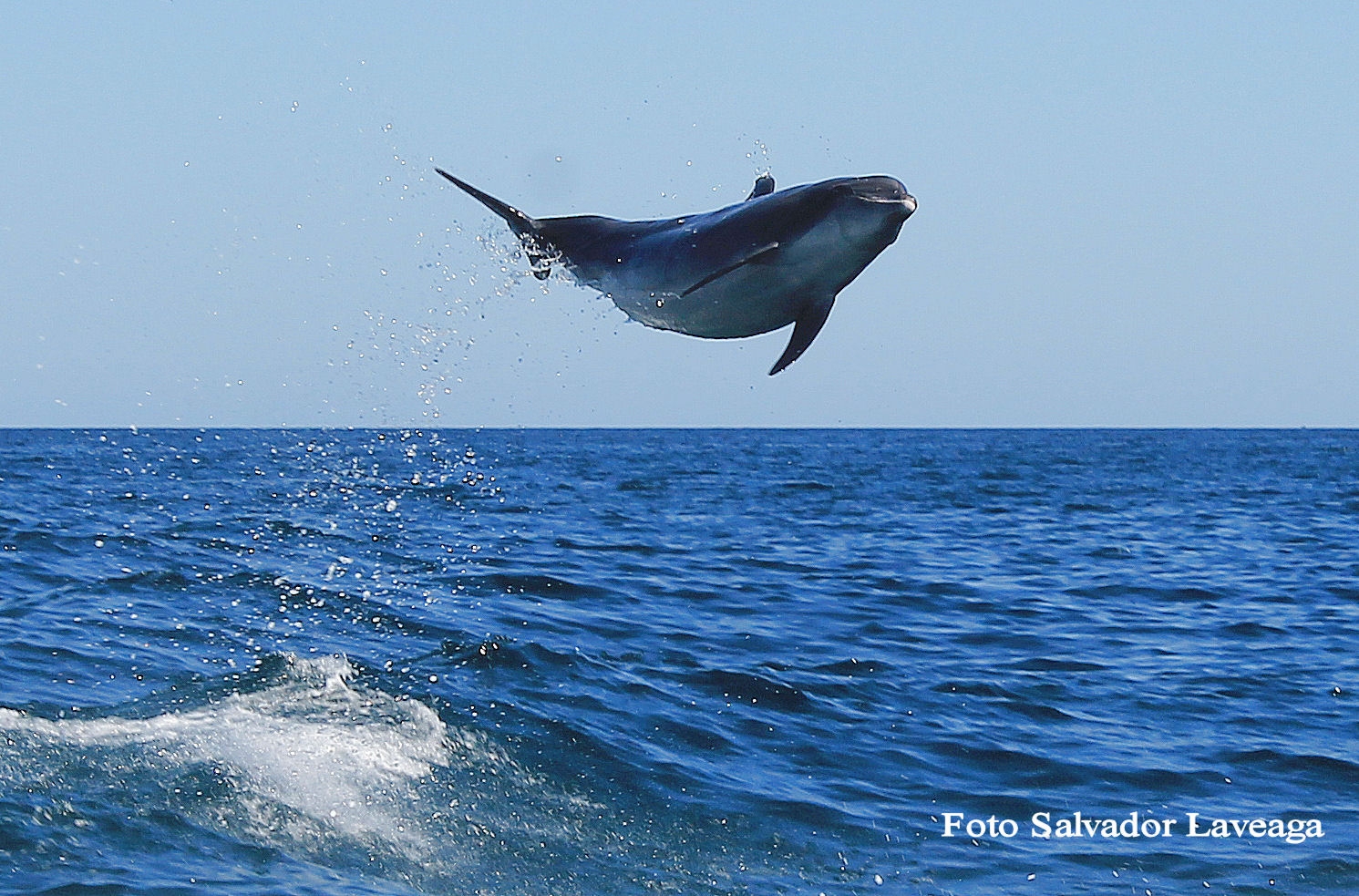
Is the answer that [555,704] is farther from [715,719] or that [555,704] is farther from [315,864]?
[315,864]

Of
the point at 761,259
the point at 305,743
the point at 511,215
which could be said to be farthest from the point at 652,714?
the point at 761,259

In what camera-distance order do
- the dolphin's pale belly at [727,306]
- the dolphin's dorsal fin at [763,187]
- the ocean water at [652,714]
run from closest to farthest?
the dolphin's pale belly at [727,306]
the dolphin's dorsal fin at [763,187]
the ocean water at [652,714]

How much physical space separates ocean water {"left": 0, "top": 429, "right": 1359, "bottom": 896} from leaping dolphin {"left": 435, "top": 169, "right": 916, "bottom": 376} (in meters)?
4.88

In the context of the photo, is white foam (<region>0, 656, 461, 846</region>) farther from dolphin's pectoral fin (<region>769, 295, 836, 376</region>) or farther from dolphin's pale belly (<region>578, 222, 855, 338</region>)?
dolphin's pectoral fin (<region>769, 295, 836, 376</region>)

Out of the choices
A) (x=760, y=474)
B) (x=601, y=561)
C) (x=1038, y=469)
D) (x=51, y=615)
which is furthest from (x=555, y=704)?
(x=1038, y=469)

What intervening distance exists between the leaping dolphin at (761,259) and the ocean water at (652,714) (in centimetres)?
488

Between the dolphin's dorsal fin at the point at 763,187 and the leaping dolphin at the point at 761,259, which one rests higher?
the dolphin's dorsal fin at the point at 763,187

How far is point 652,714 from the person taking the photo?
43.2ft

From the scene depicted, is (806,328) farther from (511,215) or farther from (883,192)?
(511,215)

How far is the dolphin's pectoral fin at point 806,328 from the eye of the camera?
5.70m

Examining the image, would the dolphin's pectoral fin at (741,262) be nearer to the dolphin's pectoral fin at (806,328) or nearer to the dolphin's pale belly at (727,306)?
the dolphin's pale belly at (727,306)

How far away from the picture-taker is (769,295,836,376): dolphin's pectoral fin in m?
5.70

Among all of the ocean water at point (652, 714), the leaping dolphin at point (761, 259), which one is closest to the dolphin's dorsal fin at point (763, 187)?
the leaping dolphin at point (761, 259)

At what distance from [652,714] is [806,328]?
26.4 feet
